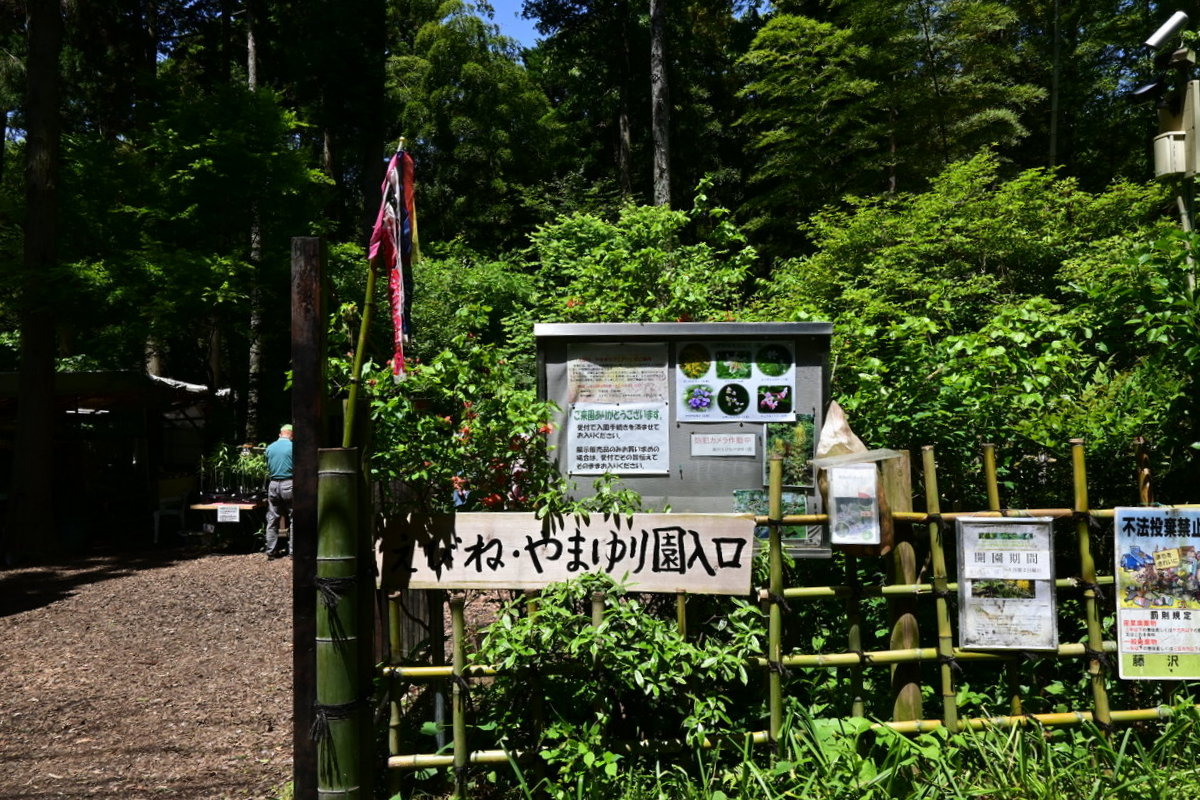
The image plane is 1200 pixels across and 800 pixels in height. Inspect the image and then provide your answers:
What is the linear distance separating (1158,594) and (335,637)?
334cm

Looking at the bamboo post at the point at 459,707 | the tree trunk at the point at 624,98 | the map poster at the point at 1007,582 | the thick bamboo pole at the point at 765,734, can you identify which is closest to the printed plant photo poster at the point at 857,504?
the map poster at the point at 1007,582

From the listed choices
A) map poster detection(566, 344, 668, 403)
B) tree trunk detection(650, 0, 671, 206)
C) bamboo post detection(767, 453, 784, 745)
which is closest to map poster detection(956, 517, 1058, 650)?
bamboo post detection(767, 453, 784, 745)

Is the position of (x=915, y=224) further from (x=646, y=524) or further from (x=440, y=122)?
(x=440, y=122)

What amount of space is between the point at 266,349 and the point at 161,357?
2606mm

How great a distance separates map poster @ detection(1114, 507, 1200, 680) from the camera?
3662 millimetres

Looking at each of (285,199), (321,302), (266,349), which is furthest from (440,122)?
(321,302)

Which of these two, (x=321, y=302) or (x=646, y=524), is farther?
(x=646, y=524)

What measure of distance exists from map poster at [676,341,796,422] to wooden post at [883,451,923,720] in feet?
2.12

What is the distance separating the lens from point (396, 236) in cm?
350

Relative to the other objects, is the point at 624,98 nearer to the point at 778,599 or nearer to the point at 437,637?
the point at 437,637

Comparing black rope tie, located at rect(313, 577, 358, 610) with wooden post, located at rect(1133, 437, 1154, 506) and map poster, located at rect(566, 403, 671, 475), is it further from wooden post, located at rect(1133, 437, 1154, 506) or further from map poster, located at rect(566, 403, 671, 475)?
wooden post, located at rect(1133, 437, 1154, 506)

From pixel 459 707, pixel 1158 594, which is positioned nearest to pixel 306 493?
pixel 459 707

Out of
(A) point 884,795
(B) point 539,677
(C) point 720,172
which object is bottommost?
(A) point 884,795

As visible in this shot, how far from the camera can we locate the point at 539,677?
3.51m
